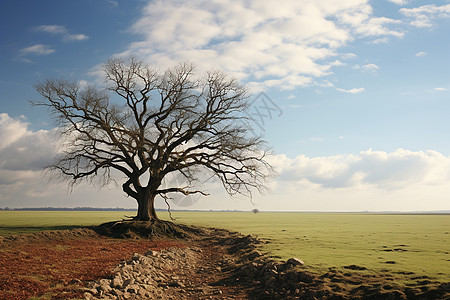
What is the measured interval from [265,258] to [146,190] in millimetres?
18769

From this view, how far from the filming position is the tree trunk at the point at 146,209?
31177 millimetres

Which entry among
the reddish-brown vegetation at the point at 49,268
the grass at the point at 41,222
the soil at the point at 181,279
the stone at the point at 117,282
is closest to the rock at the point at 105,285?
the soil at the point at 181,279

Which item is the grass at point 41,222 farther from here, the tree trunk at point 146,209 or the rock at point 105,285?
the rock at point 105,285

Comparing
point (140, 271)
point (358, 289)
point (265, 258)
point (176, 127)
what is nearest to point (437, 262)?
point (358, 289)

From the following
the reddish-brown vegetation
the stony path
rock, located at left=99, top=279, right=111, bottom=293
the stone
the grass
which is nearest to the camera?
the reddish-brown vegetation

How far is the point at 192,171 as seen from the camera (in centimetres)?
3138


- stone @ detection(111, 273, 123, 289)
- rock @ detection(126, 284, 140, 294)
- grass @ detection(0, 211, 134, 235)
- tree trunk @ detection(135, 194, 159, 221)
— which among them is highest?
tree trunk @ detection(135, 194, 159, 221)

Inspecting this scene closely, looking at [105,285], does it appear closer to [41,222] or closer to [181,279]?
[181,279]

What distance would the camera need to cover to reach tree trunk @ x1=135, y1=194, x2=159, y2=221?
31.2m

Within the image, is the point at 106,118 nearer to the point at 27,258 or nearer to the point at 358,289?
the point at 27,258

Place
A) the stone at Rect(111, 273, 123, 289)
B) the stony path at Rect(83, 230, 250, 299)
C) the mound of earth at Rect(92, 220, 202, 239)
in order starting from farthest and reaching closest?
the mound of earth at Rect(92, 220, 202, 239) < the stone at Rect(111, 273, 123, 289) < the stony path at Rect(83, 230, 250, 299)

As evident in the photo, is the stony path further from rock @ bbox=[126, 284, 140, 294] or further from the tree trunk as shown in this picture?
the tree trunk

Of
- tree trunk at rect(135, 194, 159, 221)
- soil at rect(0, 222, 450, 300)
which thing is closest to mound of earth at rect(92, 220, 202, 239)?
tree trunk at rect(135, 194, 159, 221)

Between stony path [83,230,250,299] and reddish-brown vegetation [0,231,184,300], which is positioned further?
stony path [83,230,250,299]
